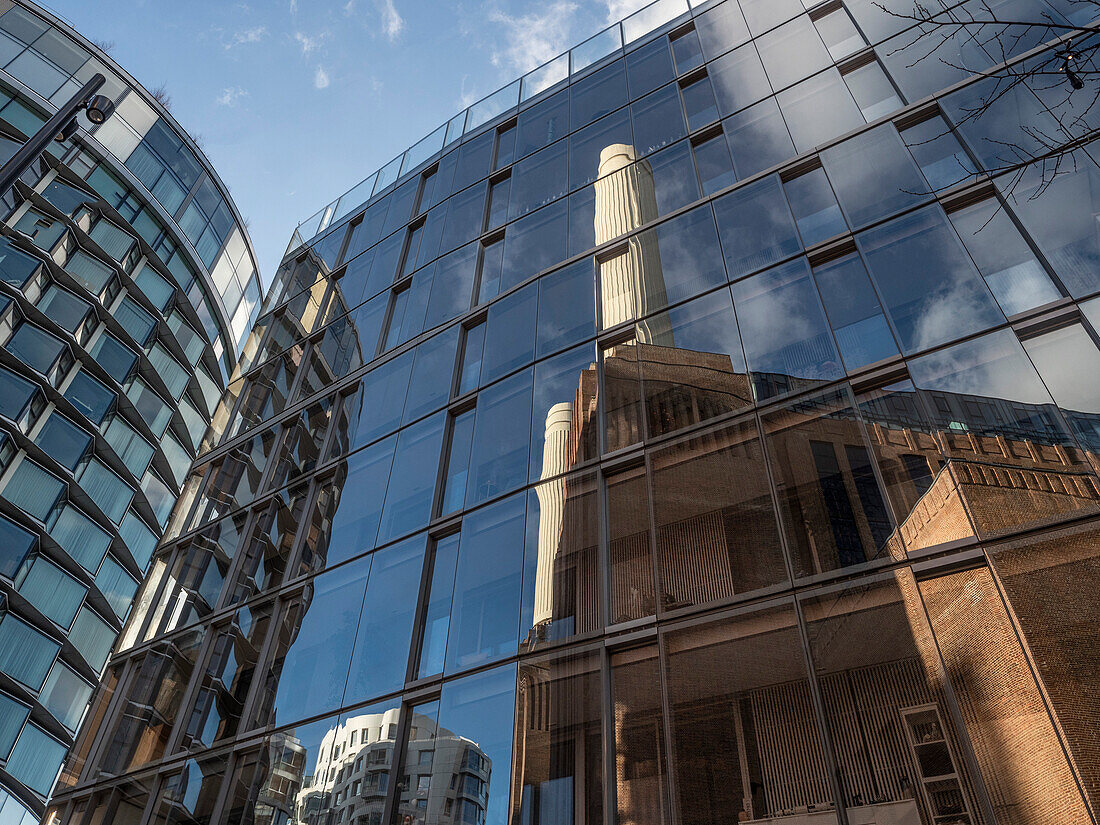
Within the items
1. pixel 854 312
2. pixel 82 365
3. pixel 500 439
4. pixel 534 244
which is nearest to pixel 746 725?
pixel 854 312

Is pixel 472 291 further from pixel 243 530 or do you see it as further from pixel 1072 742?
pixel 1072 742

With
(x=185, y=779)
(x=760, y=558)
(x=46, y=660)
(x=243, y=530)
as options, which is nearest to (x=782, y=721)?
(x=760, y=558)

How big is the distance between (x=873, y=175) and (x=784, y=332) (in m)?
3.81

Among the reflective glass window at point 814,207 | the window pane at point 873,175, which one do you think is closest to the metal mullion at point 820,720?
the reflective glass window at point 814,207

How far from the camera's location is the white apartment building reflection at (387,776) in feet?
38.9

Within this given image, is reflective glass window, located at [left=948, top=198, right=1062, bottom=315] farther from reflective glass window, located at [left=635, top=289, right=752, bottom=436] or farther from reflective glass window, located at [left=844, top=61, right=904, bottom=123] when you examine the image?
reflective glass window, located at [left=635, top=289, right=752, bottom=436]

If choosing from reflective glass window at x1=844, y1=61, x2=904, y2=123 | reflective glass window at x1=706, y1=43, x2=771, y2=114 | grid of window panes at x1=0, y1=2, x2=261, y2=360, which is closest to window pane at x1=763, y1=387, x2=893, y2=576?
reflective glass window at x1=844, y1=61, x2=904, y2=123

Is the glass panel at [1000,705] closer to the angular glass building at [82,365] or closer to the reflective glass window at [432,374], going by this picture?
the reflective glass window at [432,374]

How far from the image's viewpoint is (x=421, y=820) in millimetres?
12000

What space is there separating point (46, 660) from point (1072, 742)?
101ft

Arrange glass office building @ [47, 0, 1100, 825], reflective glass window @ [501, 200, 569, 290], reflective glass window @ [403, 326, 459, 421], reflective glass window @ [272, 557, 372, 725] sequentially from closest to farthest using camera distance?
glass office building @ [47, 0, 1100, 825]
reflective glass window @ [272, 557, 372, 725]
reflective glass window @ [403, 326, 459, 421]
reflective glass window @ [501, 200, 569, 290]

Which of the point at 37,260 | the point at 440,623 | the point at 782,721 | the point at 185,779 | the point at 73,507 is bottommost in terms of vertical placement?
the point at 782,721

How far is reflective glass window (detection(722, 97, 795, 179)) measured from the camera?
54.6 feet

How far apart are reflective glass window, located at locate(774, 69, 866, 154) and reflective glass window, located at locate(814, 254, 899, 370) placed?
3.66 m
